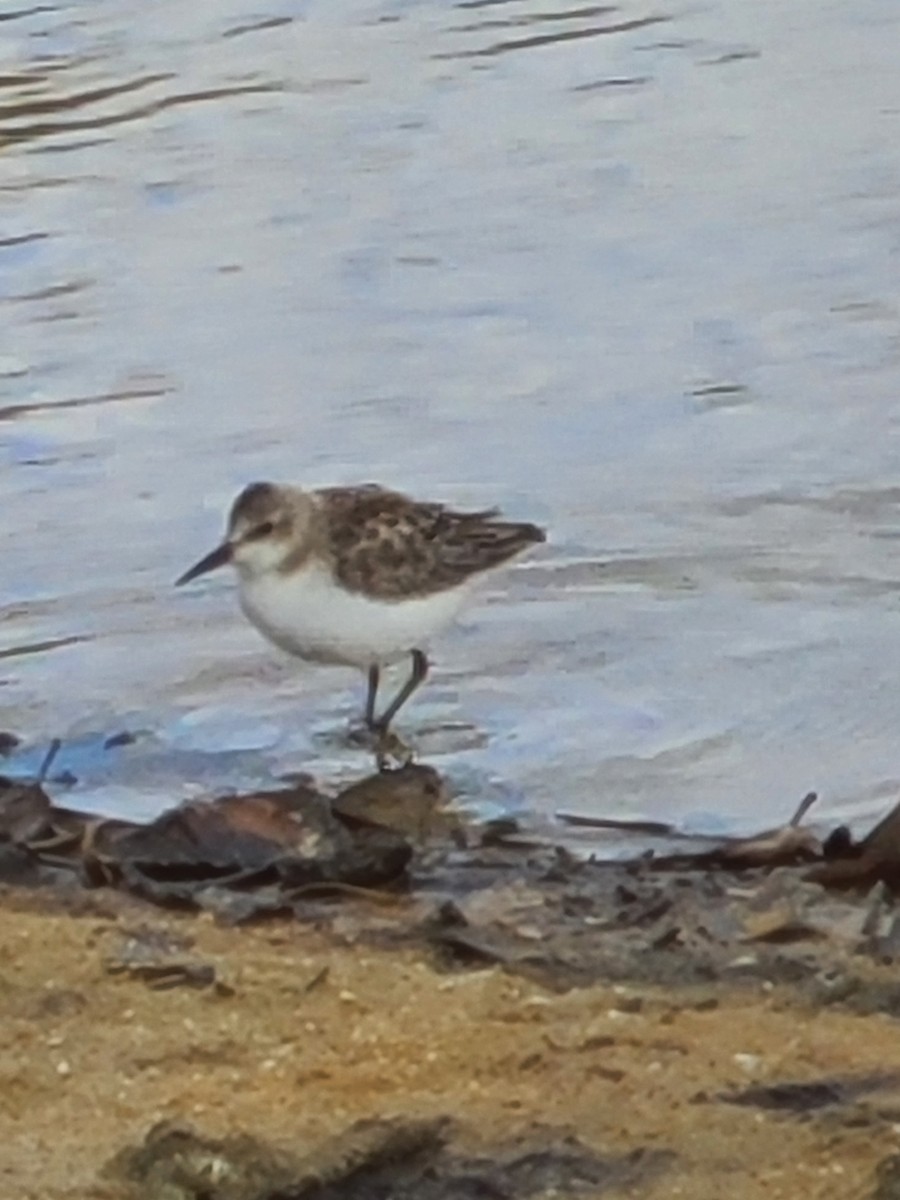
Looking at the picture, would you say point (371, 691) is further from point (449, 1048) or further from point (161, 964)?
point (449, 1048)

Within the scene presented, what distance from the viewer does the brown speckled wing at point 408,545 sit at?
7.28 meters

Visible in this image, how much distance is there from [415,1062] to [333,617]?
2.80 meters

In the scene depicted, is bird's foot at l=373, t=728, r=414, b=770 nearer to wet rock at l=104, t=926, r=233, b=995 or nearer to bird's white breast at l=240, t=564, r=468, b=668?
bird's white breast at l=240, t=564, r=468, b=668

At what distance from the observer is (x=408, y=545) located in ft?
23.9

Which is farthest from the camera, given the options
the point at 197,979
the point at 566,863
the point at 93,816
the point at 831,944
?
the point at 93,816

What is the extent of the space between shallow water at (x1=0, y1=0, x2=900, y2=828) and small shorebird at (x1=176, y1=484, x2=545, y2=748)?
18 centimetres

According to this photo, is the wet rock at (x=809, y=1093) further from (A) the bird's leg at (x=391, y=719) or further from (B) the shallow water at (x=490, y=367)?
(A) the bird's leg at (x=391, y=719)

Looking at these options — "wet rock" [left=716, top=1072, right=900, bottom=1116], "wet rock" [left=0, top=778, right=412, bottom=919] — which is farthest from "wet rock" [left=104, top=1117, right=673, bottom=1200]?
"wet rock" [left=0, top=778, right=412, bottom=919]

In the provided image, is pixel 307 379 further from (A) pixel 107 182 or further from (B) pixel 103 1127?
(B) pixel 103 1127

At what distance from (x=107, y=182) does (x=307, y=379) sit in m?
2.10

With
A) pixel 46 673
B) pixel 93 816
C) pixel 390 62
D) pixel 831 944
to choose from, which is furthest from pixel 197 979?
pixel 390 62

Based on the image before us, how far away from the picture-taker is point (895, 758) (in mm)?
6648

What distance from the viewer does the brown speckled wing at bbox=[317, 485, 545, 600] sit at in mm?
7277

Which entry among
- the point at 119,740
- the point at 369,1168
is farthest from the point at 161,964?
the point at 119,740
